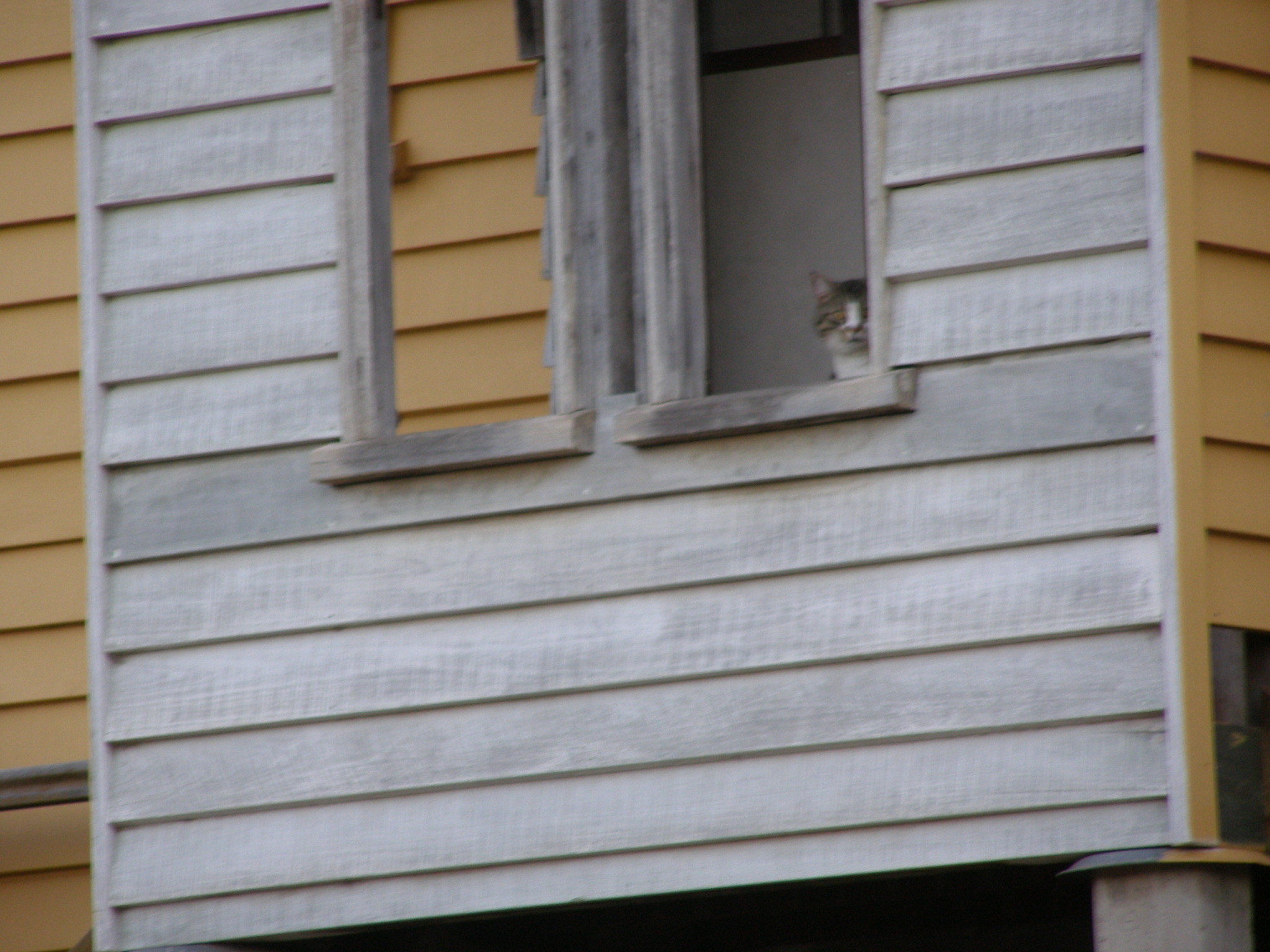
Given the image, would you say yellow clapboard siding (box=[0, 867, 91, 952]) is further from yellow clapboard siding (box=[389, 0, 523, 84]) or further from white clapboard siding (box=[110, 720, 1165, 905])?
yellow clapboard siding (box=[389, 0, 523, 84])

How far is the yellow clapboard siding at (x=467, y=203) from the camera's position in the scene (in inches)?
214

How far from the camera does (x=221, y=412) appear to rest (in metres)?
4.57

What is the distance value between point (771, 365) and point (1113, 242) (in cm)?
144

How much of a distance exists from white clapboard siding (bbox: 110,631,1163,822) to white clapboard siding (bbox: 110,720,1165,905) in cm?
3

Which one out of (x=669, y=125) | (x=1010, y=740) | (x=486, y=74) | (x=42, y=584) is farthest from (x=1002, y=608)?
(x=42, y=584)

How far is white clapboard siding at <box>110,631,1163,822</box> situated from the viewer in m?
3.90

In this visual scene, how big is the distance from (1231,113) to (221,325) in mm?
2352

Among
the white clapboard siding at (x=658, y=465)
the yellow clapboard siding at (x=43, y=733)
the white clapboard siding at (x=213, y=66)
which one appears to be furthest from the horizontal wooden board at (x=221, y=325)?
the yellow clapboard siding at (x=43, y=733)

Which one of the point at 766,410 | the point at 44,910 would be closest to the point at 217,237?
the point at 766,410

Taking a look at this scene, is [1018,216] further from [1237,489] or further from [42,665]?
[42,665]

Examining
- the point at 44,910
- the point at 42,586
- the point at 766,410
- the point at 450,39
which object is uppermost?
the point at 450,39

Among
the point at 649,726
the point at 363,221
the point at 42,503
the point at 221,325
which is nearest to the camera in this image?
the point at 649,726

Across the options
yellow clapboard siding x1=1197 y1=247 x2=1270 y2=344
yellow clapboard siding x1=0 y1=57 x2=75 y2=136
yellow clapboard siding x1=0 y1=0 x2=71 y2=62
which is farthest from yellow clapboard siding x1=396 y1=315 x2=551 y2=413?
yellow clapboard siding x1=1197 y1=247 x2=1270 y2=344

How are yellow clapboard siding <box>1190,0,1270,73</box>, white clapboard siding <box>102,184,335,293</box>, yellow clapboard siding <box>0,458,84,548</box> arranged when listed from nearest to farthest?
yellow clapboard siding <box>1190,0,1270,73</box> → white clapboard siding <box>102,184,335,293</box> → yellow clapboard siding <box>0,458,84,548</box>
